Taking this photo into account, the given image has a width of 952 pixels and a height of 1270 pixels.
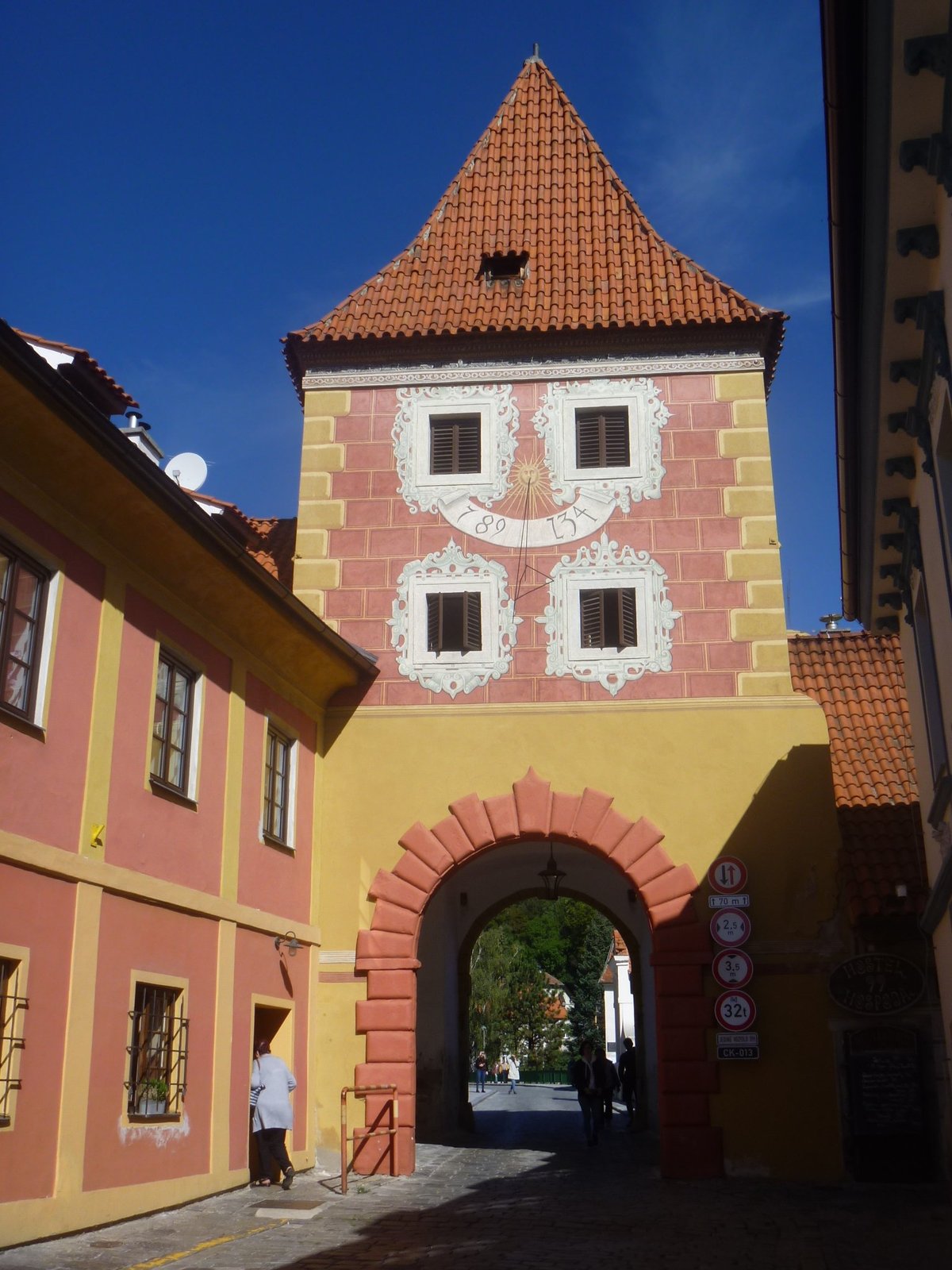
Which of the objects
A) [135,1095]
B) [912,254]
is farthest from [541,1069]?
[912,254]

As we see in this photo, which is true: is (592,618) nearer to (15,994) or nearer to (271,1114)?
(271,1114)

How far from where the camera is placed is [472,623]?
54.7 ft

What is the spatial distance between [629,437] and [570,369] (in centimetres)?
125


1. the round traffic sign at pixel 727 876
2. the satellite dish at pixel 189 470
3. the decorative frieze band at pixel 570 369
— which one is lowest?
the round traffic sign at pixel 727 876

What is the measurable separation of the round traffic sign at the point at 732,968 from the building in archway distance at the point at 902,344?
2556 millimetres

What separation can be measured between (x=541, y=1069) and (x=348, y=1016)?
152 feet

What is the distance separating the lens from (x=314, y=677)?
15.9 metres

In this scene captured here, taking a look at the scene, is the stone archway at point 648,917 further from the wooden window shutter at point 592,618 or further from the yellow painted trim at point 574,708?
the wooden window shutter at point 592,618

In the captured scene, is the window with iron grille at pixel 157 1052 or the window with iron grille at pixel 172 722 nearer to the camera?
the window with iron grille at pixel 157 1052

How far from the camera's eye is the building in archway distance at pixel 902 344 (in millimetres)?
6973

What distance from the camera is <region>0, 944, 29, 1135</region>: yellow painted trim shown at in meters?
9.17

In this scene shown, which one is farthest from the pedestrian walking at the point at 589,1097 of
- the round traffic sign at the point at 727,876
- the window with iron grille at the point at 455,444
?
the window with iron grille at the point at 455,444

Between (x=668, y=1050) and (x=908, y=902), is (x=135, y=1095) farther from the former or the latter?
(x=908, y=902)

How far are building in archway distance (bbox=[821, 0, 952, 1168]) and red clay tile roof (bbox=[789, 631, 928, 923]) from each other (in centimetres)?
200
